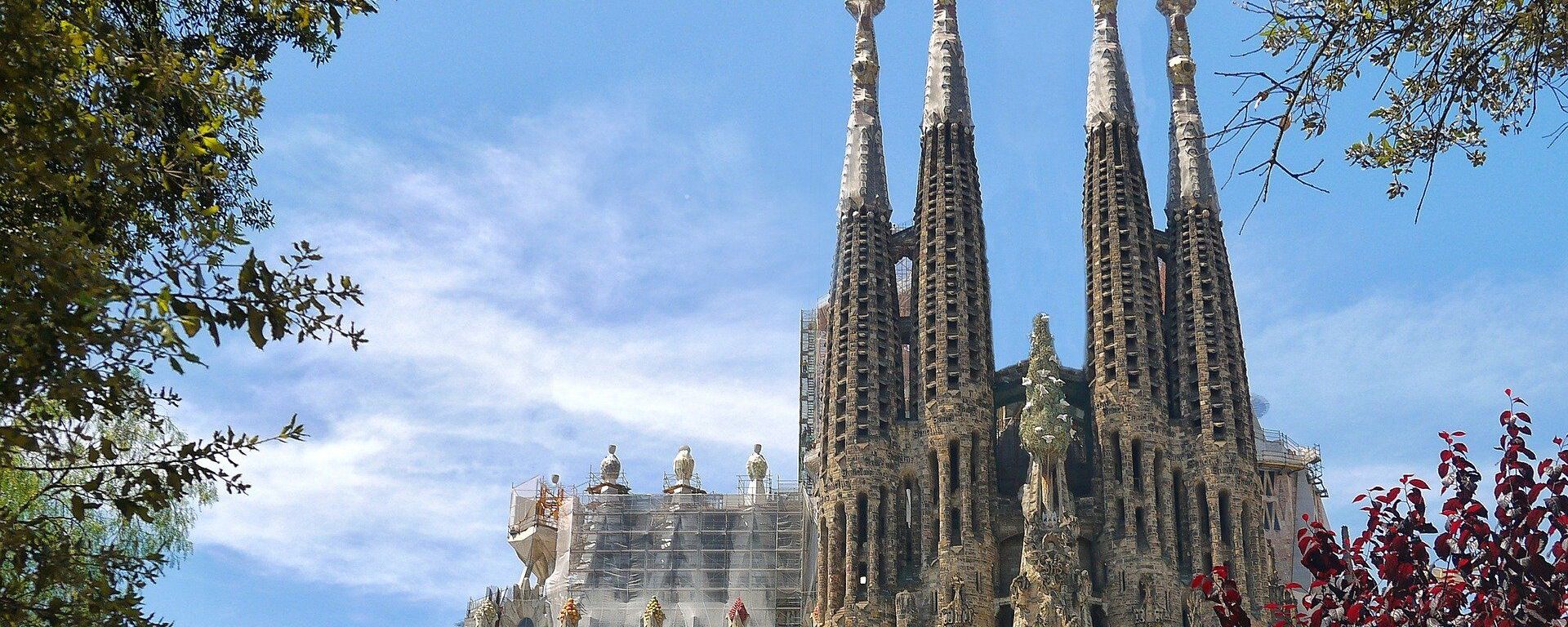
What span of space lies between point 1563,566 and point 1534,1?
12.9 ft

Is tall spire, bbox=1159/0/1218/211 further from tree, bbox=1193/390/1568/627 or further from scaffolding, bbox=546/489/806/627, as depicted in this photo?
tree, bbox=1193/390/1568/627

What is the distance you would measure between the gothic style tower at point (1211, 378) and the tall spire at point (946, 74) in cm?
637

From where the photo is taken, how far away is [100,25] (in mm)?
9344

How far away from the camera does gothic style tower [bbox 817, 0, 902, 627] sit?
45.2m

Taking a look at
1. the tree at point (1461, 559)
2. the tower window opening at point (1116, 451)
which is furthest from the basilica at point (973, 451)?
the tree at point (1461, 559)

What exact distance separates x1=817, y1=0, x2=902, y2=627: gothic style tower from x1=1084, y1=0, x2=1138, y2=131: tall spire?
655 cm

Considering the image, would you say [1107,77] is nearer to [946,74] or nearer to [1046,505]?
[946,74]

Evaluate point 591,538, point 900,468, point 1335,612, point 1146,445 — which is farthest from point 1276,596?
point 1335,612

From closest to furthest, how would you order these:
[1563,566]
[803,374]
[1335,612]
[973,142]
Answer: [1563,566]
[1335,612]
[973,142]
[803,374]

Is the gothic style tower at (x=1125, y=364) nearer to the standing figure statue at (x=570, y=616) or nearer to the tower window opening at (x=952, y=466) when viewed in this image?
the tower window opening at (x=952, y=466)

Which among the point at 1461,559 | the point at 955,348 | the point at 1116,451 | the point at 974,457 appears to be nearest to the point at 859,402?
the point at 955,348

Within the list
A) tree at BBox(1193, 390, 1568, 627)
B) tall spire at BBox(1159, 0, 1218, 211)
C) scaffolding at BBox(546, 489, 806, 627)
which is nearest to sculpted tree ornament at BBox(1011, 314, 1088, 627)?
tall spire at BBox(1159, 0, 1218, 211)

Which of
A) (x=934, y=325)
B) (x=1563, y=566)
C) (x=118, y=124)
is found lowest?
(x=1563, y=566)

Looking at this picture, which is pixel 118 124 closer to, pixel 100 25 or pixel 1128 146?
pixel 100 25
